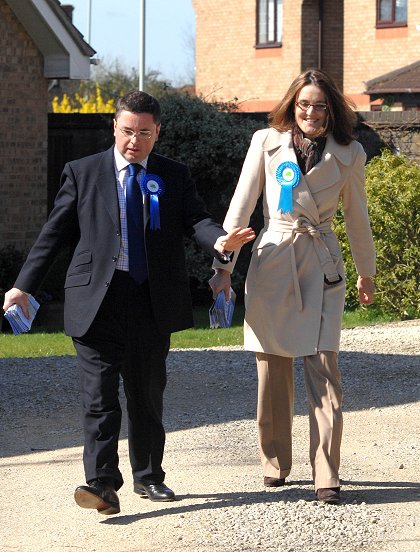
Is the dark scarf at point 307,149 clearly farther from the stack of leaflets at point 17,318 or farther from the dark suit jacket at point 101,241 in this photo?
the stack of leaflets at point 17,318

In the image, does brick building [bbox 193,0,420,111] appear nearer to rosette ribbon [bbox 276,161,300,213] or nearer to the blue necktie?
rosette ribbon [bbox 276,161,300,213]

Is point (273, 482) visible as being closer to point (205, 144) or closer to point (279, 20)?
point (205, 144)

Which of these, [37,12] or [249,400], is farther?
[37,12]

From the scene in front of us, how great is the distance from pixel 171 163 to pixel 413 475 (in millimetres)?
2161

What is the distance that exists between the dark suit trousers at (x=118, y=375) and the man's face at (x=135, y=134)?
55cm

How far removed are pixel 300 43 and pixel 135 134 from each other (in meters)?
31.7

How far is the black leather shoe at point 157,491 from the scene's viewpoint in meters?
6.13

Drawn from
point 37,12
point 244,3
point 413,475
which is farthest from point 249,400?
point 244,3

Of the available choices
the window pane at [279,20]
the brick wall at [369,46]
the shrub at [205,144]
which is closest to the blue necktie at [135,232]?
the shrub at [205,144]

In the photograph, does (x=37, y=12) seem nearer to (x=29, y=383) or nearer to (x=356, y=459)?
(x=29, y=383)

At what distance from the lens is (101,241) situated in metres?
5.86

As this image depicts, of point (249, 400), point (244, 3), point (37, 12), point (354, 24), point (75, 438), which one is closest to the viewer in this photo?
point (75, 438)

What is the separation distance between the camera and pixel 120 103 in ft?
19.1

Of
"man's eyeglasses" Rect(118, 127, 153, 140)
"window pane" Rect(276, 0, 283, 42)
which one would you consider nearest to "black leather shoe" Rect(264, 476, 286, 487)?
"man's eyeglasses" Rect(118, 127, 153, 140)
